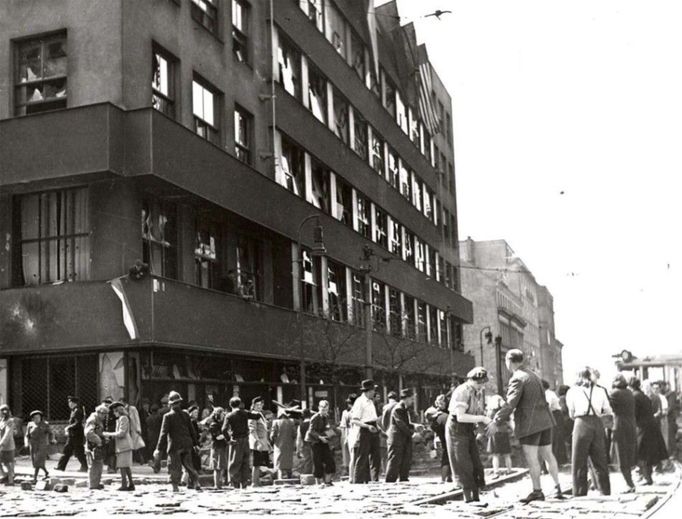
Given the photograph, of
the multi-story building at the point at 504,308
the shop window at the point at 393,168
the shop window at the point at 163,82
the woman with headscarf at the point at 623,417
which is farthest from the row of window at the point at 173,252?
the multi-story building at the point at 504,308

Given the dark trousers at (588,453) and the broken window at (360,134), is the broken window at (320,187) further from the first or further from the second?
the dark trousers at (588,453)

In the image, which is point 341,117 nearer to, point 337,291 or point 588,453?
point 337,291

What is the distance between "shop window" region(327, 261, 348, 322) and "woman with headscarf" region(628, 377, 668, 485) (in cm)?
2090

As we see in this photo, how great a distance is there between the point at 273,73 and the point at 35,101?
9.88 metres

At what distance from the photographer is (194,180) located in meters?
25.6

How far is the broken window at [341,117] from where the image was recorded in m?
40.7

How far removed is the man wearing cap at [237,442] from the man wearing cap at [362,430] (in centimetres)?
200

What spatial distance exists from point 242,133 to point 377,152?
16951 mm

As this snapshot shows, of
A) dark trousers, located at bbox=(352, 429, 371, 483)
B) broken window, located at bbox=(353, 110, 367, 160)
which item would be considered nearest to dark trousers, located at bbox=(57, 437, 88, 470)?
dark trousers, located at bbox=(352, 429, 371, 483)

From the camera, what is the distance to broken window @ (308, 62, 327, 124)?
3759 centimetres

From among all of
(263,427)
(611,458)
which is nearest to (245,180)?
(263,427)

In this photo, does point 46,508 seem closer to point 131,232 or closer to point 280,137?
point 131,232

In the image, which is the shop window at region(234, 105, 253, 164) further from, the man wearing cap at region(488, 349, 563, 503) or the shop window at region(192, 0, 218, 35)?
the man wearing cap at region(488, 349, 563, 503)

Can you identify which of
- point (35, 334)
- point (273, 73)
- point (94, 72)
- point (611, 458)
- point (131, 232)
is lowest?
point (611, 458)
